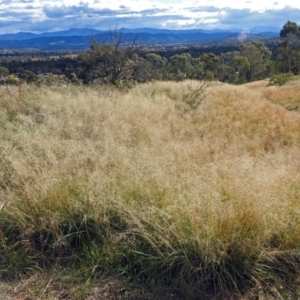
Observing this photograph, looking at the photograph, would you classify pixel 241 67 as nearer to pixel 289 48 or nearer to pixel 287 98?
pixel 289 48

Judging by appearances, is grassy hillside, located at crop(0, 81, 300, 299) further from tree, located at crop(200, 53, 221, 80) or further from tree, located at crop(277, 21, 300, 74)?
tree, located at crop(200, 53, 221, 80)

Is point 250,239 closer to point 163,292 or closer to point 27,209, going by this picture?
point 163,292

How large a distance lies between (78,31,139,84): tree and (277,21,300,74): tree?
94.3ft

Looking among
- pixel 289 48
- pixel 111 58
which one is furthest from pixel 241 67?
pixel 111 58

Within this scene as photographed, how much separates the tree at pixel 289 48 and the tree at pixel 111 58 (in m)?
28.7

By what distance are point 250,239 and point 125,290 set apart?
38.6 inches

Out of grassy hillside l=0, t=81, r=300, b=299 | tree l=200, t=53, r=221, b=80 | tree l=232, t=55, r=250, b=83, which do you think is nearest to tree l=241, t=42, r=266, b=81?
tree l=232, t=55, r=250, b=83

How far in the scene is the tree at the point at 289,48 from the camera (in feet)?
124

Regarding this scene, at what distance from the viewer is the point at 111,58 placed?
14086 millimetres

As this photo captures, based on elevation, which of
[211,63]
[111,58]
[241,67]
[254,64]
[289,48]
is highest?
[111,58]

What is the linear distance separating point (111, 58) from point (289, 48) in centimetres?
3138

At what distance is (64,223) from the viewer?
2895 mm

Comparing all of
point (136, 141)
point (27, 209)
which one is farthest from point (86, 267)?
point (136, 141)

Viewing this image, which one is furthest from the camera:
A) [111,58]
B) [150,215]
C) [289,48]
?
[289,48]
